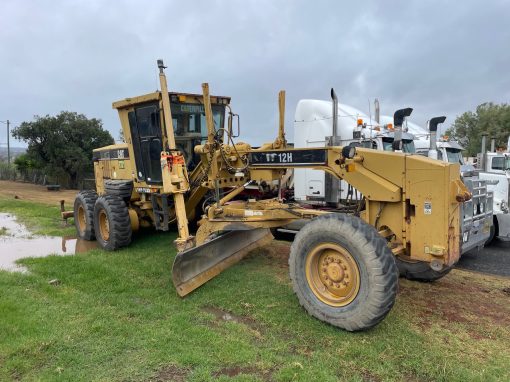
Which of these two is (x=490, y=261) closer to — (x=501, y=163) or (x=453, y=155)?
(x=453, y=155)

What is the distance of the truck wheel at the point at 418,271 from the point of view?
200 inches

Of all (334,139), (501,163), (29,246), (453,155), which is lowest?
(29,246)

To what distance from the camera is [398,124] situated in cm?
817

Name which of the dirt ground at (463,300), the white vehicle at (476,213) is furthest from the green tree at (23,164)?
the white vehicle at (476,213)

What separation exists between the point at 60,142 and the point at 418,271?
26.3 metres

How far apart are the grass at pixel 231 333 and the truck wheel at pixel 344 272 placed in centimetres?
21

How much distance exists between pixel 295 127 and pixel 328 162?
15.0 feet

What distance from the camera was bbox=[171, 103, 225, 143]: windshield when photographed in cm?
751

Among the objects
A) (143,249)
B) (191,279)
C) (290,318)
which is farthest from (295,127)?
(290,318)

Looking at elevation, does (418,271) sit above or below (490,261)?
Answer: above

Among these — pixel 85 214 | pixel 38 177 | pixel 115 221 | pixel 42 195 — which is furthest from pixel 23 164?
pixel 115 221

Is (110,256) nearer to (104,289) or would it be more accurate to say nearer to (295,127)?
(104,289)

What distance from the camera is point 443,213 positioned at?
162 inches

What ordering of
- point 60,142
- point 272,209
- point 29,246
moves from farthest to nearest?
point 60,142, point 29,246, point 272,209
